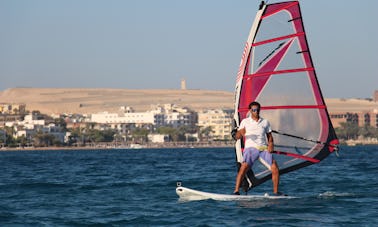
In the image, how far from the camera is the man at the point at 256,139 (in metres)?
18.6

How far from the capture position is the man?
18.6 m

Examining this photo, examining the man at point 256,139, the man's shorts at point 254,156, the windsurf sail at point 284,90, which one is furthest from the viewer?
the windsurf sail at point 284,90

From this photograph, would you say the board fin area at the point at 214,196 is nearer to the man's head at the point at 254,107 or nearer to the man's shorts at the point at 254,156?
the man's shorts at the point at 254,156

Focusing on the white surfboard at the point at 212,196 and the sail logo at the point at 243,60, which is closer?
the white surfboard at the point at 212,196

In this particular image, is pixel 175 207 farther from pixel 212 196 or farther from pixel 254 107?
pixel 254 107

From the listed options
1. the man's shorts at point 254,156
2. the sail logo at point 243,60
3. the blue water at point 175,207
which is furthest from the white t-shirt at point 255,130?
the sail logo at point 243,60

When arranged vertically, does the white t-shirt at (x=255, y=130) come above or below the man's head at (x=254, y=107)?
below

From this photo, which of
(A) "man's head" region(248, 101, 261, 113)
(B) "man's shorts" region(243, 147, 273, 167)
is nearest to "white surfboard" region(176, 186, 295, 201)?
(B) "man's shorts" region(243, 147, 273, 167)

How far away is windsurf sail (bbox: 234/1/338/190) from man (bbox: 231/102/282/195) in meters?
0.65

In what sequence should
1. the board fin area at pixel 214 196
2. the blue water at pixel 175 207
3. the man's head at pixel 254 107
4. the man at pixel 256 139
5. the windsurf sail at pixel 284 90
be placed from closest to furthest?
the blue water at pixel 175 207, the man's head at pixel 254 107, the man at pixel 256 139, the board fin area at pixel 214 196, the windsurf sail at pixel 284 90

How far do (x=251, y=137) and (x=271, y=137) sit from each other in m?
0.38

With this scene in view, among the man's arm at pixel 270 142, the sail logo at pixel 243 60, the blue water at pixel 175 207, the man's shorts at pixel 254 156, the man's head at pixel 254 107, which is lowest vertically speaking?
the blue water at pixel 175 207

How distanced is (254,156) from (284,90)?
1775 millimetres

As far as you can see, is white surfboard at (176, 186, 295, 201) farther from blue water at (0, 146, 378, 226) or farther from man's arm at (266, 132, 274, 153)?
man's arm at (266, 132, 274, 153)
